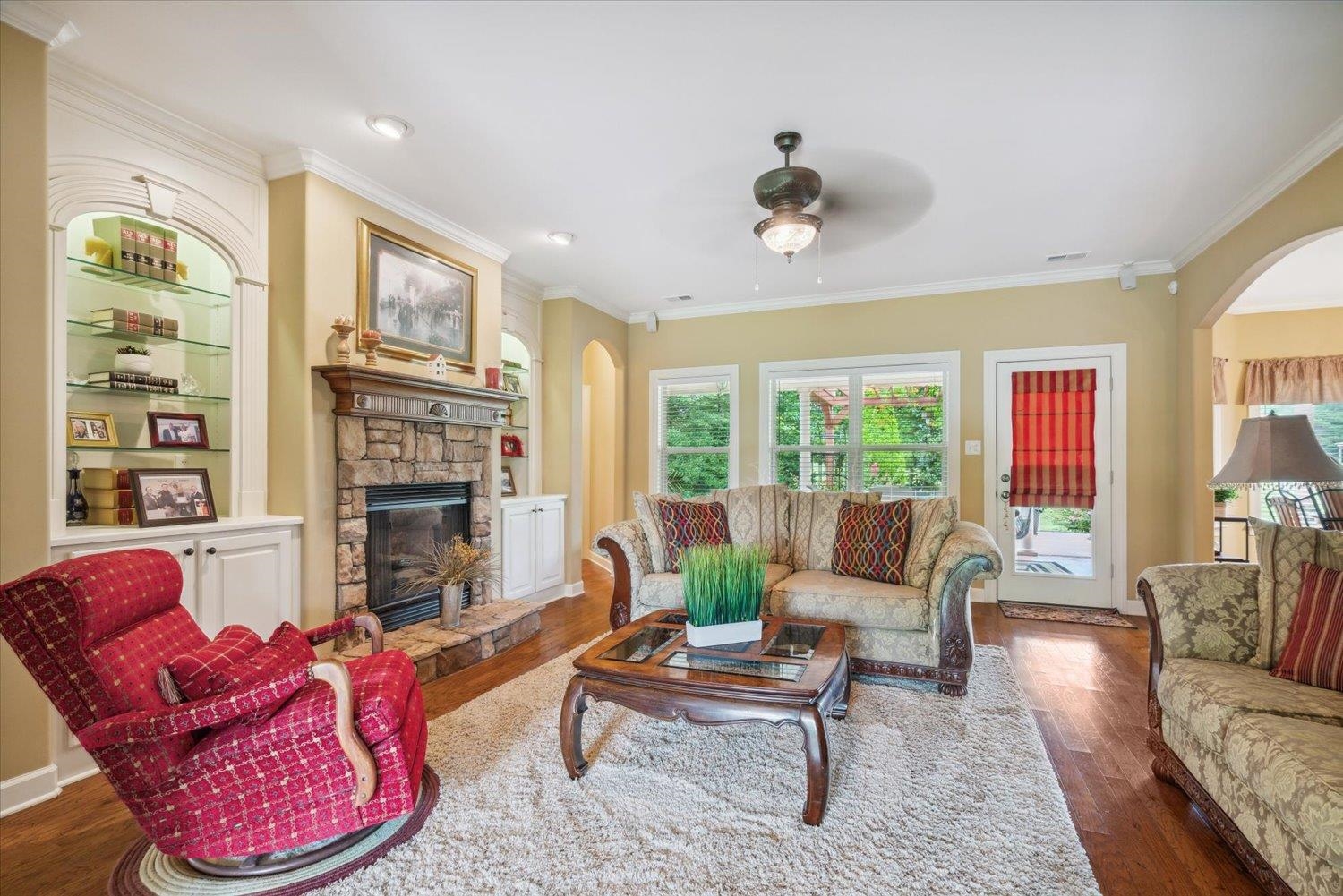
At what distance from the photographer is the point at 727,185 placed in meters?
3.40

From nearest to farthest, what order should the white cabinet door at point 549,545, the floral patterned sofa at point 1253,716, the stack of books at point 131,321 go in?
the floral patterned sofa at point 1253,716
the stack of books at point 131,321
the white cabinet door at point 549,545

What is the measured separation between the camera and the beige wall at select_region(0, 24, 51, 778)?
82.6 inches

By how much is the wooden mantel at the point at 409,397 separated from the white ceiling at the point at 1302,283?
220 inches

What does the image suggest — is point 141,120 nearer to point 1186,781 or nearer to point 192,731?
point 192,731

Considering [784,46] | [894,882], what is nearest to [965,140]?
[784,46]

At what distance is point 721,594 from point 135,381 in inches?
108

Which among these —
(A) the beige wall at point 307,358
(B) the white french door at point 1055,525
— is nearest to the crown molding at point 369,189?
(A) the beige wall at point 307,358

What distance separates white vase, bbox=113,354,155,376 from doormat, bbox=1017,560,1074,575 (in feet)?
19.4

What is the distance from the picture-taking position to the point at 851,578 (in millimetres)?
3600

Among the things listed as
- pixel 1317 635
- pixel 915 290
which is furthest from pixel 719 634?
pixel 915 290

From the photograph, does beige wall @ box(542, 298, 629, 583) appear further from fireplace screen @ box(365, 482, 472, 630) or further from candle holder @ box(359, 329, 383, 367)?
candle holder @ box(359, 329, 383, 367)

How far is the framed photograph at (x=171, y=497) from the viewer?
262 centimetres

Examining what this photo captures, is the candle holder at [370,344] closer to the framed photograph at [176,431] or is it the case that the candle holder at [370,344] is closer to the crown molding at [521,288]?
the framed photograph at [176,431]

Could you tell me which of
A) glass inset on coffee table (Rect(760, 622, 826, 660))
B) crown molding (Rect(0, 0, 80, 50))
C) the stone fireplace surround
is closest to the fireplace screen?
the stone fireplace surround
